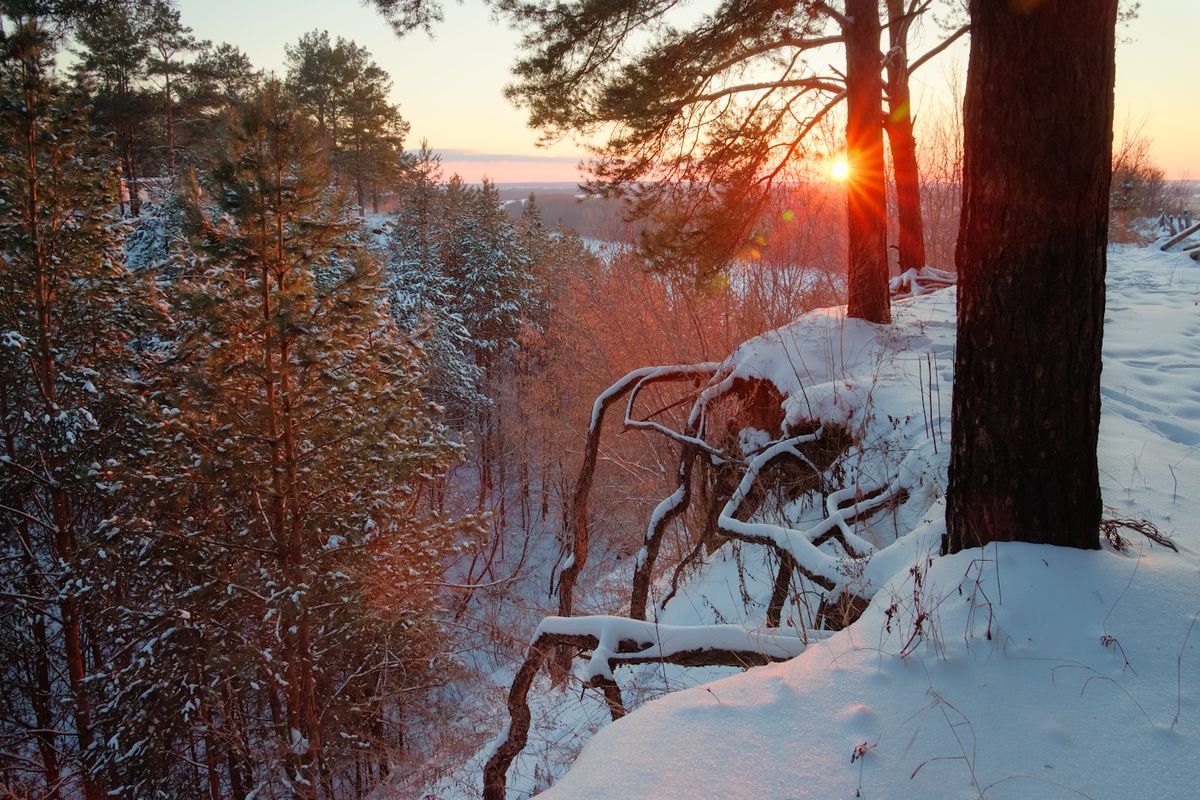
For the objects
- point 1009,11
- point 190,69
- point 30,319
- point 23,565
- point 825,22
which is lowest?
point 23,565

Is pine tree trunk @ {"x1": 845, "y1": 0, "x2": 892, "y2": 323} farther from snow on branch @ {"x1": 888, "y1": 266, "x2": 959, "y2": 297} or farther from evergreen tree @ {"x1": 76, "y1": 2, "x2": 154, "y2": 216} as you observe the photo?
evergreen tree @ {"x1": 76, "y1": 2, "x2": 154, "y2": 216}

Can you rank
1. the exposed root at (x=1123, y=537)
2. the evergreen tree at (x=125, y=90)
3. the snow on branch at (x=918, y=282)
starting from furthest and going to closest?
the evergreen tree at (x=125, y=90)
the snow on branch at (x=918, y=282)
the exposed root at (x=1123, y=537)

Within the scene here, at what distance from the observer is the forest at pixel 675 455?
75.9 inches

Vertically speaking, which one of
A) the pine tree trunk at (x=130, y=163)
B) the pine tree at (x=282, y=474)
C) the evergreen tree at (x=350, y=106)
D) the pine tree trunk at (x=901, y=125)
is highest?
the evergreen tree at (x=350, y=106)

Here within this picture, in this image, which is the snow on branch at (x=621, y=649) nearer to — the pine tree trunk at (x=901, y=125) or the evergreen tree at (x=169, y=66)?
the pine tree trunk at (x=901, y=125)

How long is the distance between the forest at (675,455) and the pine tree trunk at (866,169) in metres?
0.04

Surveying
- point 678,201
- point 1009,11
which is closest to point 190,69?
point 678,201

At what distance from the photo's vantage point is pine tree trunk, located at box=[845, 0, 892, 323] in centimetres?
615

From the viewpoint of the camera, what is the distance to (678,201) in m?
7.40

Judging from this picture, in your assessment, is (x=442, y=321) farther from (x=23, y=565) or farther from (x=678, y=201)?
(x=678, y=201)

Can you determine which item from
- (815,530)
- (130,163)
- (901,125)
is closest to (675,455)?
(901,125)

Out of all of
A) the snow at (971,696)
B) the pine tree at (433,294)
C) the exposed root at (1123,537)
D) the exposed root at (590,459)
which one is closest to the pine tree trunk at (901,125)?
the exposed root at (590,459)

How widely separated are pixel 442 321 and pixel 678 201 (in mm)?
16641

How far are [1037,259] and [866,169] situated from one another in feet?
15.1
